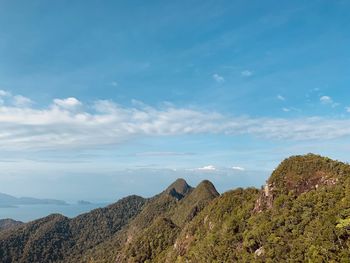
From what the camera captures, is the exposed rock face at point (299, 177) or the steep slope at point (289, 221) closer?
the steep slope at point (289, 221)

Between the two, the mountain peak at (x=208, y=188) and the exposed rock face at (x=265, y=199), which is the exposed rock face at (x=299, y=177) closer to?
the exposed rock face at (x=265, y=199)

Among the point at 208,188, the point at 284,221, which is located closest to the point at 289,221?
the point at 284,221

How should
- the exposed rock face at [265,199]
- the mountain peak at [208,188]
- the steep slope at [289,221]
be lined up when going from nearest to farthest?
1. the steep slope at [289,221]
2. the exposed rock face at [265,199]
3. the mountain peak at [208,188]

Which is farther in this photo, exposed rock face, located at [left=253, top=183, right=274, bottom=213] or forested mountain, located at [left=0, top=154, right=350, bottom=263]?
exposed rock face, located at [left=253, top=183, right=274, bottom=213]

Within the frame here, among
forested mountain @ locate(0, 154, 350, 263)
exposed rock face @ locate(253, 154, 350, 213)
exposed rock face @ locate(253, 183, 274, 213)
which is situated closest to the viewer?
forested mountain @ locate(0, 154, 350, 263)

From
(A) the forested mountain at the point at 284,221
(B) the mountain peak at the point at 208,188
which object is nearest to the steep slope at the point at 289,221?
(A) the forested mountain at the point at 284,221

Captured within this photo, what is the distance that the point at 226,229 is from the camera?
70.9m

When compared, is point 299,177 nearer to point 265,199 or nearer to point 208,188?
point 265,199

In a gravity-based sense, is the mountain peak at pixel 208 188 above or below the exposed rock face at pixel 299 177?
below

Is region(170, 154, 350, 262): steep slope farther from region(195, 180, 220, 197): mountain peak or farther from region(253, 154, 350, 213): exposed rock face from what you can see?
region(195, 180, 220, 197): mountain peak

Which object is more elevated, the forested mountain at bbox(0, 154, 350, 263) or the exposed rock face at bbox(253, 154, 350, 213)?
the exposed rock face at bbox(253, 154, 350, 213)

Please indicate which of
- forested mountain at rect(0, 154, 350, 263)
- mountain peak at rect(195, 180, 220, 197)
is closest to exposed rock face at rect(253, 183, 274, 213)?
forested mountain at rect(0, 154, 350, 263)

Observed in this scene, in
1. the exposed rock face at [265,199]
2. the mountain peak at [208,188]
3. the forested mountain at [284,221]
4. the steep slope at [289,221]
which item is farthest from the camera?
the mountain peak at [208,188]

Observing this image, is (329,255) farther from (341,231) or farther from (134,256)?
(134,256)
